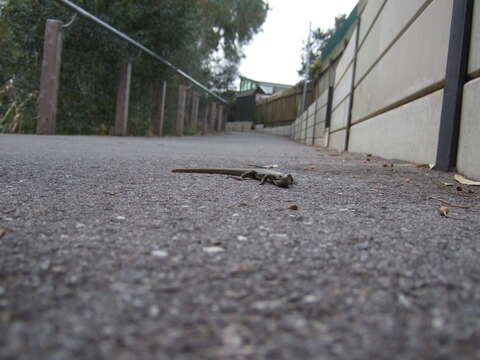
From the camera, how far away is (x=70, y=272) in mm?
834

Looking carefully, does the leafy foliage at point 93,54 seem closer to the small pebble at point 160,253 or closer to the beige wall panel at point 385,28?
the beige wall panel at point 385,28

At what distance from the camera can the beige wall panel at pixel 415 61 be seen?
289 cm

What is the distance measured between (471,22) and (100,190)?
2369 mm

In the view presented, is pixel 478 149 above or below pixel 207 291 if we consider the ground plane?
above

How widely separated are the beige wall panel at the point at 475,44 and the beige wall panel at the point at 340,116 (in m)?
4.26

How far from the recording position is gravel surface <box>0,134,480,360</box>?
0.61 meters

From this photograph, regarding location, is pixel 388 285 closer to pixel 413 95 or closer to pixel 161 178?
pixel 161 178

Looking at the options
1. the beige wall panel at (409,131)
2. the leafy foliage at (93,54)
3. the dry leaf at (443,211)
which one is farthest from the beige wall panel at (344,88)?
the dry leaf at (443,211)

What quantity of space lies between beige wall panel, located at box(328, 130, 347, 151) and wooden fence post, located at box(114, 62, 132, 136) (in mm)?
4263

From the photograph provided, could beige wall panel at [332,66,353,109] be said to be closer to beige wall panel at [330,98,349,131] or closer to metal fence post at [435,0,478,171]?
beige wall panel at [330,98,349,131]

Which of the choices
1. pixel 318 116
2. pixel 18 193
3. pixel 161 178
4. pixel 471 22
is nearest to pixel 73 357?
pixel 18 193

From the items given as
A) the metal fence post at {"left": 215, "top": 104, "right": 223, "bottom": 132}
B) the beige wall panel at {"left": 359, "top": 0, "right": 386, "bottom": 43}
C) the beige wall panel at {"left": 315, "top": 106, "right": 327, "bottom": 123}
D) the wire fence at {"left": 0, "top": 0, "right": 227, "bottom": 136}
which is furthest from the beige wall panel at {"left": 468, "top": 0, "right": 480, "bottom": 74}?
the metal fence post at {"left": 215, "top": 104, "right": 223, "bottom": 132}

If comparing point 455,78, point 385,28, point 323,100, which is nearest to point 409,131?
point 455,78

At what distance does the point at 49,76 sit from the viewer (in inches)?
259
